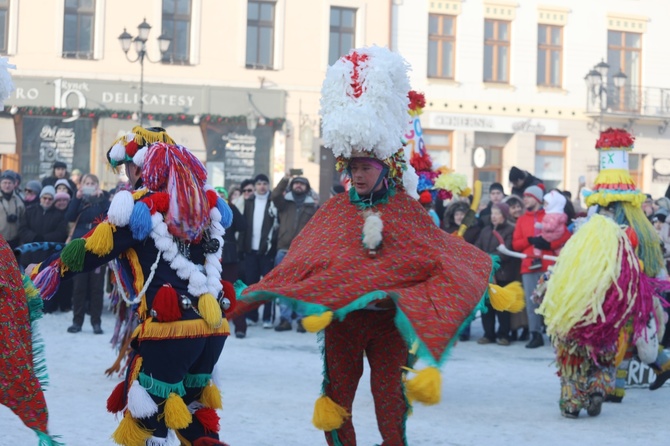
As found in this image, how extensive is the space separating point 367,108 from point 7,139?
1912 centimetres

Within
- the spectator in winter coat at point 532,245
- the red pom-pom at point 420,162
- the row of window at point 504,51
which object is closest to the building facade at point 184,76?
the row of window at point 504,51

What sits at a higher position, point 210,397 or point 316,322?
point 316,322

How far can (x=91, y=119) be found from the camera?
23.5 m

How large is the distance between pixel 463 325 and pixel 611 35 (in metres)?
24.8

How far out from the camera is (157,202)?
5172 millimetres

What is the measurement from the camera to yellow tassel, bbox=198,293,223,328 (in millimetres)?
5125

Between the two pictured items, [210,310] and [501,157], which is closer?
[210,310]

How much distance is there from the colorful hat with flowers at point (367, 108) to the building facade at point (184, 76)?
17.7m

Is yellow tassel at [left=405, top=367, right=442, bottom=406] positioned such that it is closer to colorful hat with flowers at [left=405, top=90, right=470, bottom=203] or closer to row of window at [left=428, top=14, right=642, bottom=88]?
colorful hat with flowers at [left=405, top=90, right=470, bottom=203]

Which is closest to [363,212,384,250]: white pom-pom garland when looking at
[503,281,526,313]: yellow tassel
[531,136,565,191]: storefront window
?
[503,281,526,313]: yellow tassel

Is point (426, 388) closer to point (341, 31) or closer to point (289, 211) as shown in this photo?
point (289, 211)

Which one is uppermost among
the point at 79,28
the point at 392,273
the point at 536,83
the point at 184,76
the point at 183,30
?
the point at 183,30

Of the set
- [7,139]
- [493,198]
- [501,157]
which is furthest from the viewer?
[501,157]

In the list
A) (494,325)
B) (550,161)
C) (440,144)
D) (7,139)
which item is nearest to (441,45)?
(440,144)
